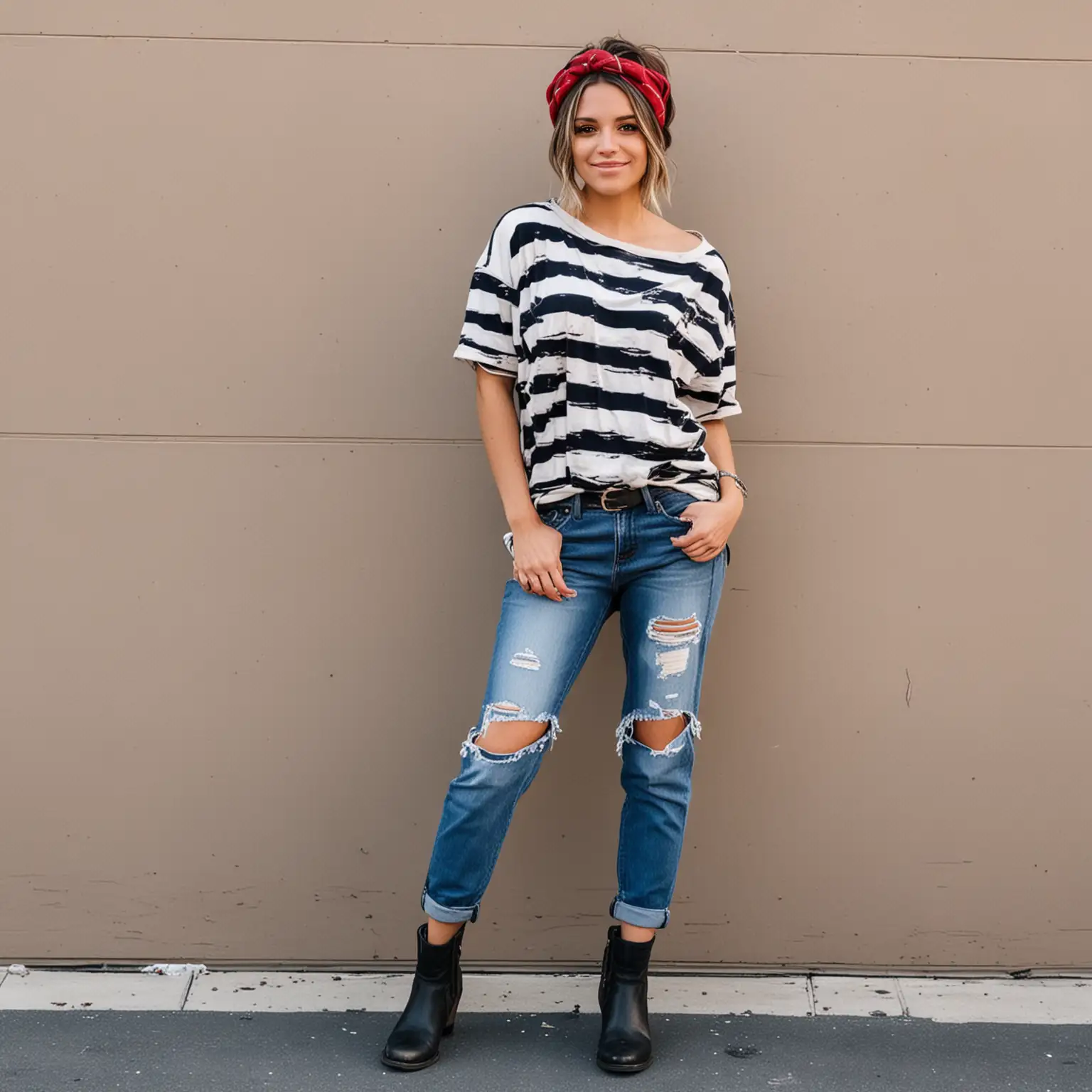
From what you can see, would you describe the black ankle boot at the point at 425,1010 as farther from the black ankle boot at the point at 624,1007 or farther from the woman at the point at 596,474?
the black ankle boot at the point at 624,1007

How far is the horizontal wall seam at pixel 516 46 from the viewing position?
9.22 ft

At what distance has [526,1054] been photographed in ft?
8.72

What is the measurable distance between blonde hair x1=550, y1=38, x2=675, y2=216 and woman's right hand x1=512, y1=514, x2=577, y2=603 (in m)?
0.63

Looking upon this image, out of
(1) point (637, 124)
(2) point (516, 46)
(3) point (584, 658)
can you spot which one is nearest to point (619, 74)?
(1) point (637, 124)

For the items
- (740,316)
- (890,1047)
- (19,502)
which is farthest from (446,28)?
(890,1047)

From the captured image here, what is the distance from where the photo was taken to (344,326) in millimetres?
2893

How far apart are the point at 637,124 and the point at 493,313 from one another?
1.49ft

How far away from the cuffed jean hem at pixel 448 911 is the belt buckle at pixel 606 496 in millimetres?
828

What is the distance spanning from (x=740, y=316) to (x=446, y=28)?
0.90 meters

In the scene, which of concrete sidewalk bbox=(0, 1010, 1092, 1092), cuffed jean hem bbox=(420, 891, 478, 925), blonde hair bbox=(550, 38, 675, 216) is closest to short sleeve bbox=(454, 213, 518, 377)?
blonde hair bbox=(550, 38, 675, 216)

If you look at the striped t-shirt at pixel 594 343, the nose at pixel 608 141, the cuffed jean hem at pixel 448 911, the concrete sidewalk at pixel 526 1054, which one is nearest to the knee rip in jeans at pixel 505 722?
the cuffed jean hem at pixel 448 911

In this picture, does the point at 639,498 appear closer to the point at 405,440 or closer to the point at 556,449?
the point at 556,449

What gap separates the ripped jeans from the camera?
8.21 feet

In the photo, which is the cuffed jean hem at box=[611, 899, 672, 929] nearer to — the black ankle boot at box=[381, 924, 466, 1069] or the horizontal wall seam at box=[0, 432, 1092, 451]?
the black ankle boot at box=[381, 924, 466, 1069]
